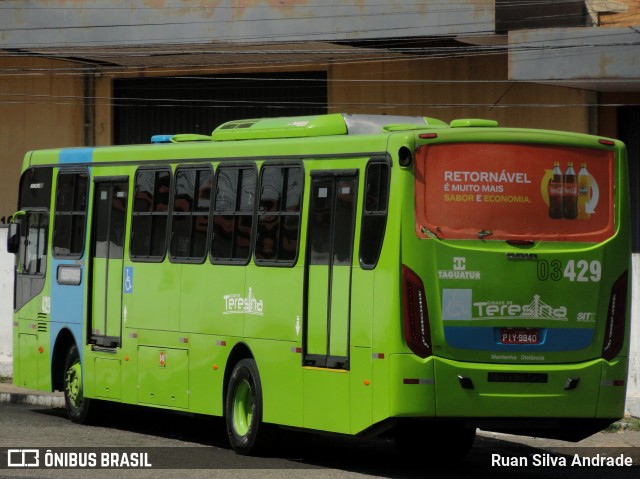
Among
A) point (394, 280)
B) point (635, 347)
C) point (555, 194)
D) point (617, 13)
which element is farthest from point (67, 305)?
point (617, 13)

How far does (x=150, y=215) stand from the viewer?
53.5 ft

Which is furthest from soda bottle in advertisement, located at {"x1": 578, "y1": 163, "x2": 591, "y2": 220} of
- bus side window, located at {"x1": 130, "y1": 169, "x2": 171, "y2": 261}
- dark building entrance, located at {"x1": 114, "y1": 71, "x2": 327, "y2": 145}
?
dark building entrance, located at {"x1": 114, "y1": 71, "x2": 327, "y2": 145}

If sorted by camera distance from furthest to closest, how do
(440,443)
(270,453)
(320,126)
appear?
(440,443), (270,453), (320,126)

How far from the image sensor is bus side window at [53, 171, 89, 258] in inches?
695

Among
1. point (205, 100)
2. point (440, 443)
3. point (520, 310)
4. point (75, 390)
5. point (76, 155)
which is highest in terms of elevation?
point (205, 100)

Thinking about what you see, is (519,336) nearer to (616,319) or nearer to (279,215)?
(616,319)

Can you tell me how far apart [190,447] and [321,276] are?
2.73 m

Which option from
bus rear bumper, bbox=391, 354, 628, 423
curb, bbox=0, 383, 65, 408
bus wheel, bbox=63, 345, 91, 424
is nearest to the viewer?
bus rear bumper, bbox=391, 354, 628, 423

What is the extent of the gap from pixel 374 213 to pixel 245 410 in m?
2.91

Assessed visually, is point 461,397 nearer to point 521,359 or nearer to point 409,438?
point 521,359

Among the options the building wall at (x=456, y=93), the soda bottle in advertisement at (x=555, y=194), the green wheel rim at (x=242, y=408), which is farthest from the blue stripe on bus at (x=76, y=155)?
the building wall at (x=456, y=93)

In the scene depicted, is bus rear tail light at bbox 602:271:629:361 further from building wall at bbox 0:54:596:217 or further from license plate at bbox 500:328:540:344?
building wall at bbox 0:54:596:217

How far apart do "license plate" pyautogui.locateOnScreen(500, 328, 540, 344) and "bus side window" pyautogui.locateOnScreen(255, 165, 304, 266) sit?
→ 2219 millimetres

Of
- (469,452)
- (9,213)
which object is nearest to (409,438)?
(469,452)
